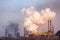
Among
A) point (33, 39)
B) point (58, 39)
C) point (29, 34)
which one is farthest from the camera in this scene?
point (29, 34)

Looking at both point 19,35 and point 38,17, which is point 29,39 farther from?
point 38,17

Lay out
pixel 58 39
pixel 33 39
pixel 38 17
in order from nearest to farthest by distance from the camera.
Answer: pixel 58 39
pixel 33 39
pixel 38 17

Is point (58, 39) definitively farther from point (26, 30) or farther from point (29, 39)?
point (26, 30)

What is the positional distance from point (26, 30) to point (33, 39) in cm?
113

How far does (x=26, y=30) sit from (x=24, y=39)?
1.24 meters

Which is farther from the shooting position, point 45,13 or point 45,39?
point 45,13

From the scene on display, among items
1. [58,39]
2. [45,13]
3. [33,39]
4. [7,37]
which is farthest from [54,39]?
[7,37]

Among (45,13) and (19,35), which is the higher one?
(45,13)

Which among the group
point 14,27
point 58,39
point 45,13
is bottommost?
point 58,39

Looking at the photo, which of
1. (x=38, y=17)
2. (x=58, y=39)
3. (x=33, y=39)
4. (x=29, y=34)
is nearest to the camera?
(x=58, y=39)

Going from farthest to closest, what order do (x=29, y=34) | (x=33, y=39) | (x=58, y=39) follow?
(x=29, y=34) → (x=33, y=39) → (x=58, y=39)

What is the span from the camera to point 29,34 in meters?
10.7

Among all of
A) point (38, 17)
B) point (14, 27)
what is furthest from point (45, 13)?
point (14, 27)

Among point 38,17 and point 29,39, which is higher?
point 38,17
